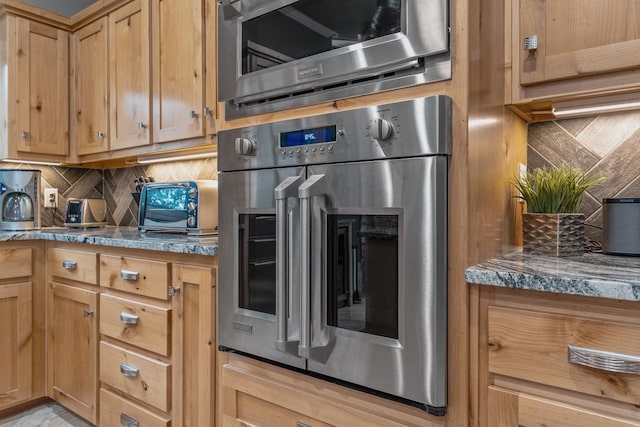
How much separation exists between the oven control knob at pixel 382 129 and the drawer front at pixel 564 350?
50 centimetres

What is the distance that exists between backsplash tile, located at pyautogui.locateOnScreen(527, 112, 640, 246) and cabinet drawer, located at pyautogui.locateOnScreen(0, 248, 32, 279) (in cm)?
256

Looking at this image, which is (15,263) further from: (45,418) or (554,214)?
(554,214)

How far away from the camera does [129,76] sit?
92.7 inches

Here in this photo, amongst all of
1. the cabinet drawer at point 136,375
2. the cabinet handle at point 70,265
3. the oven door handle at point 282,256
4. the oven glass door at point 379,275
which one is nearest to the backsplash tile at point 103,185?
the cabinet handle at point 70,265

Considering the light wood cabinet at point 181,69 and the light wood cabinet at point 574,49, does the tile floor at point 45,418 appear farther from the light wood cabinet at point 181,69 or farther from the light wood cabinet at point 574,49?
the light wood cabinet at point 574,49

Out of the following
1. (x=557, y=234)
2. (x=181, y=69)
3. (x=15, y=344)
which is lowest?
(x=15, y=344)

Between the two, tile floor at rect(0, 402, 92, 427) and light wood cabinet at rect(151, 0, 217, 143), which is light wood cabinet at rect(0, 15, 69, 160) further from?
tile floor at rect(0, 402, 92, 427)

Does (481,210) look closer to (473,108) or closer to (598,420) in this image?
(473,108)

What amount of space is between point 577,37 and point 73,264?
236cm

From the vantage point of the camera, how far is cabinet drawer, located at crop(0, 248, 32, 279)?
2.21m

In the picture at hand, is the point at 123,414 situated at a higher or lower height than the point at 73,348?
lower

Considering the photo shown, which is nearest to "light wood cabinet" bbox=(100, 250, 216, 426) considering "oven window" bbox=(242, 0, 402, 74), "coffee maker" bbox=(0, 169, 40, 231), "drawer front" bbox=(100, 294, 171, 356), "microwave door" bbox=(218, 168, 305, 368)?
"drawer front" bbox=(100, 294, 171, 356)

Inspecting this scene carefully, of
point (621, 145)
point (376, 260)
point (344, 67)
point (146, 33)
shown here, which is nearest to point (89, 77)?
point (146, 33)

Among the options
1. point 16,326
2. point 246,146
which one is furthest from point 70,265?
point 246,146
